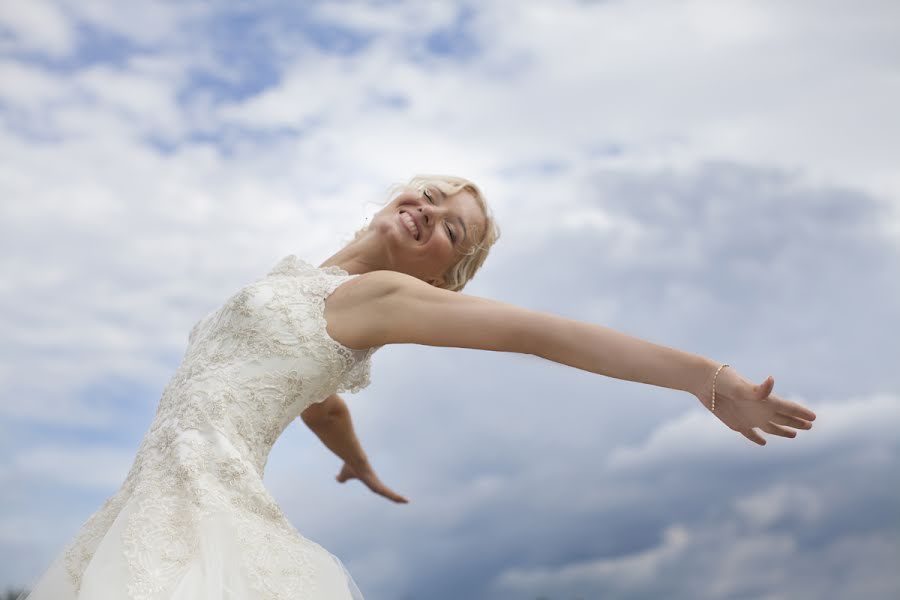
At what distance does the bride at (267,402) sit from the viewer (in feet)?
9.21

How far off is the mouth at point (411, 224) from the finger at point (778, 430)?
5.76 ft

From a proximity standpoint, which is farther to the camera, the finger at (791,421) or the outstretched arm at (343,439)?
the outstretched arm at (343,439)

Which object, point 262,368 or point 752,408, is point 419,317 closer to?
point 262,368

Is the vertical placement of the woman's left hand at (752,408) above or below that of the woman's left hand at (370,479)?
below

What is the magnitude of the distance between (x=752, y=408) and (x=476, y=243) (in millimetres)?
1741

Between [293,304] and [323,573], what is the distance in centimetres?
97

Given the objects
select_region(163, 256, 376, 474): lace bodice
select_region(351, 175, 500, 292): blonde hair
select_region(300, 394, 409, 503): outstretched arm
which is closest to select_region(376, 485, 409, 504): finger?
select_region(300, 394, 409, 503): outstretched arm

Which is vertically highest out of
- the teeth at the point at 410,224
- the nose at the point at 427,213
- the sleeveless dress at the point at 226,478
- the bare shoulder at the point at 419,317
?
the nose at the point at 427,213

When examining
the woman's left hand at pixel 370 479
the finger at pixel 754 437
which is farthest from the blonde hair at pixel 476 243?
the finger at pixel 754 437

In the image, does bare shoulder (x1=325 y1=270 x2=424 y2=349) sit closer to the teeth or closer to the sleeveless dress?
the sleeveless dress

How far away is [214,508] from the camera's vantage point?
118 inches

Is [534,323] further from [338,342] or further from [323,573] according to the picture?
[323,573]

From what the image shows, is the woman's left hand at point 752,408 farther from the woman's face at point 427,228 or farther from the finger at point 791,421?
the woman's face at point 427,228

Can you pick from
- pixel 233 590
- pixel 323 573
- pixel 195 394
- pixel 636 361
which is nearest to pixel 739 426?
pixel 636 361
